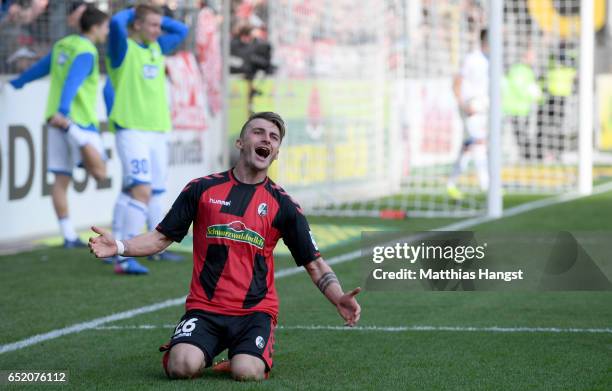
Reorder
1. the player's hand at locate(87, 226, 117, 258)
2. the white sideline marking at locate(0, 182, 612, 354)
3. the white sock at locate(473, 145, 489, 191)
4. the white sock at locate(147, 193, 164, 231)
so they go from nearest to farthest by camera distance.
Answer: the player's hand at locate(87, 226, 117, 258) → the white sideline marking at locate(0, 182, 612, 354) → the white sock at locate(147, 193, 164, 231) → the white sock at locate(473, 145, 489, 191)

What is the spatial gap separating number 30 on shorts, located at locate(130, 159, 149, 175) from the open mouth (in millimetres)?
3896

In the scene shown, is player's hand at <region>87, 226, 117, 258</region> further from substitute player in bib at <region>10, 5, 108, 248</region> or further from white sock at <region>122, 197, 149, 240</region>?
substitute player in bib at <region>10, 5, 108, 248</region>

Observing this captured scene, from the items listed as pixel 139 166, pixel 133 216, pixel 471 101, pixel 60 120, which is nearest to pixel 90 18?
pixel 60 120

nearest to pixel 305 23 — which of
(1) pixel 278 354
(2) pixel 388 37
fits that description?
(2) pixel 388 37

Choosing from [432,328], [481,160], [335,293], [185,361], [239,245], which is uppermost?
[239,245]

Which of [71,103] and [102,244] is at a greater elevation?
[71,103]

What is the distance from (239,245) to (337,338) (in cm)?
→ 124

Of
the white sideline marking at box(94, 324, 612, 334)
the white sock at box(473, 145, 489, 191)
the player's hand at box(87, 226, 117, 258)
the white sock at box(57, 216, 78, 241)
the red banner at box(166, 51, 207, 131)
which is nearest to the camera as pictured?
the player's hand at box(87, 226, 117, 258)

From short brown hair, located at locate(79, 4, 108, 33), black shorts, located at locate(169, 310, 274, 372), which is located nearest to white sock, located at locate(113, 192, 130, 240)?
short brown hair, located at locate(79, 4, 108, 33)

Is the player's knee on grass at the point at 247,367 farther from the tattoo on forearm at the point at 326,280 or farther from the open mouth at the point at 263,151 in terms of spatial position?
the open mouth at the point at 263,151

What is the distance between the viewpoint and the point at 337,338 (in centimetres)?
643

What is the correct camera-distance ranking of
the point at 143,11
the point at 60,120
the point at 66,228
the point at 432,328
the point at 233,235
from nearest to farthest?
the point at 233,235, the point at 432,328, the point at 143,11, the point at 60,120, the point at 66,228

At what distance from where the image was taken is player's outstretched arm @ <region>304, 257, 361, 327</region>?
5062mm

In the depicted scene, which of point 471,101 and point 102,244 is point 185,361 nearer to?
point 102,244
